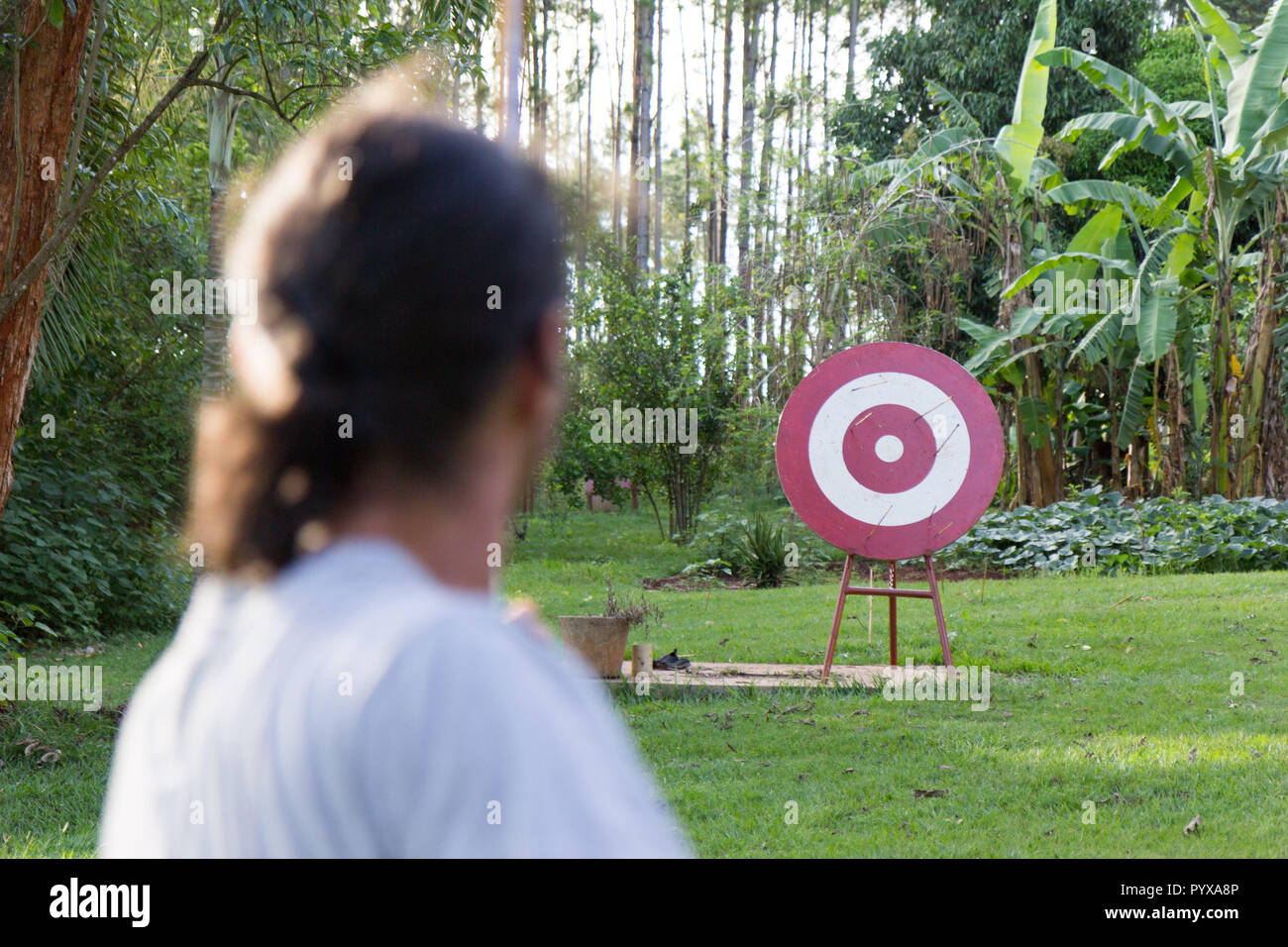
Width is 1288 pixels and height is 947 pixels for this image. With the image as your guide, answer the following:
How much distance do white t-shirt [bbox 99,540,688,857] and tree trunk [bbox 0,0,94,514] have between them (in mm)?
5110

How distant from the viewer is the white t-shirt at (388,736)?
644mm

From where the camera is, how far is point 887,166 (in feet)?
49.5

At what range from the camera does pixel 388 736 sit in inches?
25.4

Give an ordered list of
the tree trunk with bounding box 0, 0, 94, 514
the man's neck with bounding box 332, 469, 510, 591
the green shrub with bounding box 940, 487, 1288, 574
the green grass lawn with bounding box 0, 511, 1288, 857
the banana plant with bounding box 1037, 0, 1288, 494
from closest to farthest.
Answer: the man's neck with bounding box 332, 469, 510, 591 → the green grass lawn with bounding box 0, 511, 1288, 857 → the tree trunk with bounding box 0, 0, 94, 514 → the green shrub with bounding box 940, 487, 1288, 574 → the banana plant with bounding box 1037, 0, 1288, 494

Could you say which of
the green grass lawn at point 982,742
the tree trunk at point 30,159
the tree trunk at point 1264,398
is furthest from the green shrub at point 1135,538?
the tree trunk at point 30,159

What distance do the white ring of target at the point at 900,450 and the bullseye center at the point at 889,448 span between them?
0.03 m

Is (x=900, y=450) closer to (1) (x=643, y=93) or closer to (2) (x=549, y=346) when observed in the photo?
(2) (x=549, y=346)

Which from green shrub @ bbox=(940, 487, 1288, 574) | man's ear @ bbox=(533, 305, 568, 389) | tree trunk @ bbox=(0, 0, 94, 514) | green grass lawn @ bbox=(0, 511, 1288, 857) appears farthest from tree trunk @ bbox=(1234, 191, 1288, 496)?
man's ear @ bbox=(533, 305, 568, 389)

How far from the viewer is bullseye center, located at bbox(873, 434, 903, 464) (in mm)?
7008

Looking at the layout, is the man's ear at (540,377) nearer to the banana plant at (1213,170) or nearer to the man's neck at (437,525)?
the man's neck at (437,525)

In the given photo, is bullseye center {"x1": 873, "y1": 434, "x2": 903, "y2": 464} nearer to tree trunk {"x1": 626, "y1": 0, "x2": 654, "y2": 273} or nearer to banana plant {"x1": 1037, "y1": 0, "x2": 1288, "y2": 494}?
banana plant {"x1": 1037, "y1": 0, "x2": 1288, "y2": 494}
